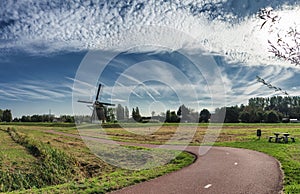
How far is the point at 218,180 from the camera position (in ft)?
33.0

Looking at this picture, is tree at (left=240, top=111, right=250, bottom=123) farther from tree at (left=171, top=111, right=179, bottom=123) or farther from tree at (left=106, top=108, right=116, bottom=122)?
tree at (left=106, top=108, right=116, bottom=122)

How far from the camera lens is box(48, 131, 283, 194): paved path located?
28.5ft

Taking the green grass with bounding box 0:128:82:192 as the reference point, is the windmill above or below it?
above

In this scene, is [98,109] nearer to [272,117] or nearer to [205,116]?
[205,116]

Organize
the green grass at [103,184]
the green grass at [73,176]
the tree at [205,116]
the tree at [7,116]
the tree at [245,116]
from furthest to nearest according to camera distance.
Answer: the tree at [7,116] → the tree at [205,116] → the tree at [245,116] → the green grass at [73,176] → the green grass at [103,184]

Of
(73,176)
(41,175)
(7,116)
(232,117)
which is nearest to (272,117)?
(232,117)

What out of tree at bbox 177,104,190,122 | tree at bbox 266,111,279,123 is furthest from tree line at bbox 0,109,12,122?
tree at bbox 266,111,279,123

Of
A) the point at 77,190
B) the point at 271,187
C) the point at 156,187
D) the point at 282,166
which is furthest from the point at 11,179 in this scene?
the point at 282,166

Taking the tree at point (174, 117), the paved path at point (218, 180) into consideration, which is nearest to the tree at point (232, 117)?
the tree at point (174, 117)

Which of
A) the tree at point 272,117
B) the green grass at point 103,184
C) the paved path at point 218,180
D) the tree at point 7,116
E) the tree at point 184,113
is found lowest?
the paved path at point 218,180

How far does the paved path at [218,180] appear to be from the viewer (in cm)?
868

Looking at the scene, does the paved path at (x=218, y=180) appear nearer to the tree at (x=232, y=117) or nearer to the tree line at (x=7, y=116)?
the tree at (x=232, y=117)

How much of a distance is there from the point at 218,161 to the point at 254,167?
2.25m

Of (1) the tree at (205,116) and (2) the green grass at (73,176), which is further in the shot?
(1) the tree at (205,116)
